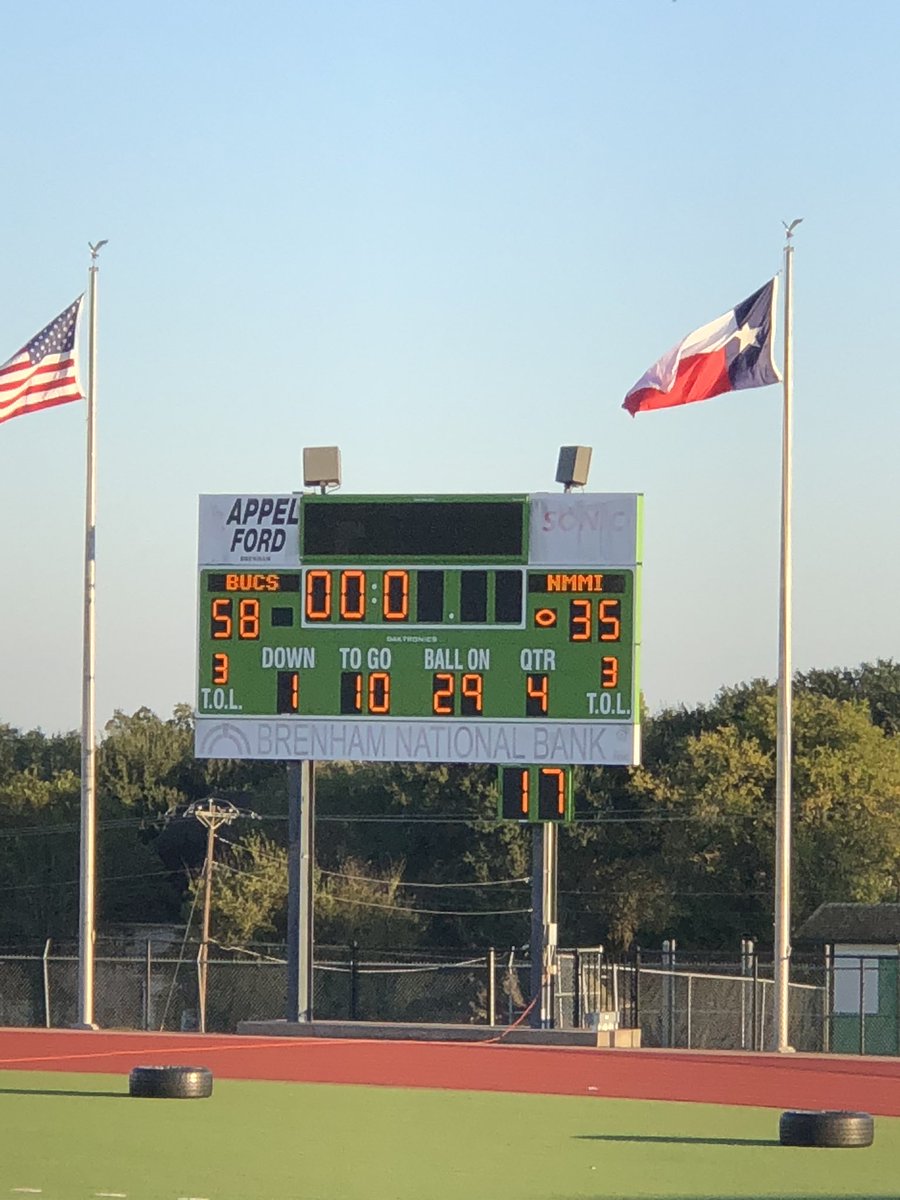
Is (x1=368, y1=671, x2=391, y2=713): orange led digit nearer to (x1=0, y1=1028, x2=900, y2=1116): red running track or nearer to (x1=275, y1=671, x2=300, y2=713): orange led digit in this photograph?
(x1=275, y1=671, x2=300, y2=713): orange led digit

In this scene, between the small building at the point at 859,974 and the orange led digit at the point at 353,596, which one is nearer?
the orange led digit at the point at 353,596

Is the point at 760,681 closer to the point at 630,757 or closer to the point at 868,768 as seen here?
the point at 868,768

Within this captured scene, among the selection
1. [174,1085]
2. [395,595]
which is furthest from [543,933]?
[174,1085]

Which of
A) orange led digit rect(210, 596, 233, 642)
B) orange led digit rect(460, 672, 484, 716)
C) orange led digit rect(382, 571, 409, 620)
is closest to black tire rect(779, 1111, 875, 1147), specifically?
orange led digit rect(460, 672, 484, 716)

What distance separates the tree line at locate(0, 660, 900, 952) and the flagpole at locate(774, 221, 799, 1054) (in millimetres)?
35655

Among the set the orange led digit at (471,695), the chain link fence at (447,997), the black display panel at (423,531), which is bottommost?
the chain link fence at (447,997)

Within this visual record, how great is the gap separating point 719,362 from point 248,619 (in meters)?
6.85

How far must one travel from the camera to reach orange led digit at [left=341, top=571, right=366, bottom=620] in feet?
86.6

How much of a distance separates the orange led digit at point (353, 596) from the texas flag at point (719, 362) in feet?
13.5

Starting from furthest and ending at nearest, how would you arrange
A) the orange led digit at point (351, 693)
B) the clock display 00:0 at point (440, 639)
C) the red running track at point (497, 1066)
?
the orange led digit at point (351, 693) → the clock display 00:0 at point (440, 639) → the red running track at point (497, 1066)

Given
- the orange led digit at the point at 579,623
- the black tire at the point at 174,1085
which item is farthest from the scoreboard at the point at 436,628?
the black tire at the point at 174,1085

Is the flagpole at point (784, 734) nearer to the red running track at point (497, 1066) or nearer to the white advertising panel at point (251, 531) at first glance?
the red running track at point (497, 1066)

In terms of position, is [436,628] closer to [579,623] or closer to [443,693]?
[443,693]

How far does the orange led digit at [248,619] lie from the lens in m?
26.8
